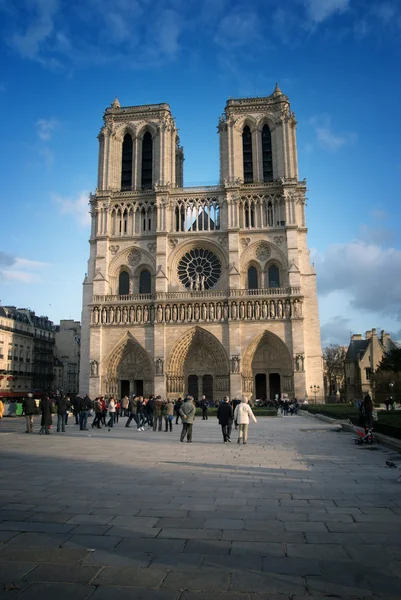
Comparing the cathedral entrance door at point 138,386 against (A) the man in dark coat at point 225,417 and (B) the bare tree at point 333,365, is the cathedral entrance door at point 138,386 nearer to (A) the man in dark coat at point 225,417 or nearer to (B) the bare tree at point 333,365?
(A) the man in dark coat at point 225,417

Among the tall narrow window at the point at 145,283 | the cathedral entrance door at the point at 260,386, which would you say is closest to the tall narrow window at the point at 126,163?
the tall narrow window at the point at 145,283

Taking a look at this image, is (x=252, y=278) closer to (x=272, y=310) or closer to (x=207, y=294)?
(x=272, y=310)

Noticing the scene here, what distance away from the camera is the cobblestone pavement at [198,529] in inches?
137

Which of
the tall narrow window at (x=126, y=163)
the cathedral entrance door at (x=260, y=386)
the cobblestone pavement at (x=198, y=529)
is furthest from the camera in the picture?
the tall narrow window at (x=126, y=163)

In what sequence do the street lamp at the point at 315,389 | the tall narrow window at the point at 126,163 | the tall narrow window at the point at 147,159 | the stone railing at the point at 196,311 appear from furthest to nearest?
the tall narrow window at the point at 126,163 < the tall narrow window at the point at 147,159 < the stone railing at the point at 196,311 < the street lamp at the point at 315,389

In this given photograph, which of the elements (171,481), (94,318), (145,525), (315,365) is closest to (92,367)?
(94,318)

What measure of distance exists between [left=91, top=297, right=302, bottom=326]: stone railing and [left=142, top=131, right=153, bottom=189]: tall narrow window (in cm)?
1189

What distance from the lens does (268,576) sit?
364 cm

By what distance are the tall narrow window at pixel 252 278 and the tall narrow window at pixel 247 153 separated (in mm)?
8210

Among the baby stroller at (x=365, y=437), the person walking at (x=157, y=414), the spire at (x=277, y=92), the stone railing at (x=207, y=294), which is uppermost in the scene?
the spire at (x=277, y=92)

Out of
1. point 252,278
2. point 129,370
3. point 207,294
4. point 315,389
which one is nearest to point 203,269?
point 207,294

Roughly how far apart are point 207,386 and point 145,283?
401 inches

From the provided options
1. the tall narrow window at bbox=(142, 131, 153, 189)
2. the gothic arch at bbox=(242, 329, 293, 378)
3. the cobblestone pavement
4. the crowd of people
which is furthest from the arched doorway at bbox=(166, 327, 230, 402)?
the cobblestone pavement

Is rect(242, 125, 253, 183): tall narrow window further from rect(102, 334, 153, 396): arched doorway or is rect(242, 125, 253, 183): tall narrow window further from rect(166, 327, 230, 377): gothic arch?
rect(102, 334, 153, 396): arched doorway
